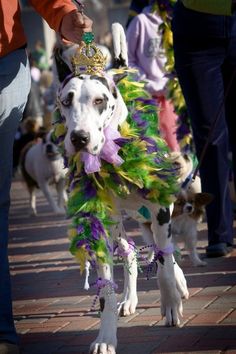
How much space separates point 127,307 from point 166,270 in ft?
1.68

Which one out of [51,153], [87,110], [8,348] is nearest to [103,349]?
[8,348]

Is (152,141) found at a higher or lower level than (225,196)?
higher

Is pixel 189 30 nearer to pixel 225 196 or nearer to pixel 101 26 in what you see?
pixel 225 196

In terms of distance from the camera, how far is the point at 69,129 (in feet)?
15.9

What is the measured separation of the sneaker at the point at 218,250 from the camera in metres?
7.11

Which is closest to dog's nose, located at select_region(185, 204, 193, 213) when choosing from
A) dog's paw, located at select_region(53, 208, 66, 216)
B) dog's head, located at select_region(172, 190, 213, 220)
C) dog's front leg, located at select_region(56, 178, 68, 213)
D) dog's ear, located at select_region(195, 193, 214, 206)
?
dog's head, located at select_region(172, 190, 213, 220)

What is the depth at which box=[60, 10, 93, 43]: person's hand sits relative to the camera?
16.3 ft

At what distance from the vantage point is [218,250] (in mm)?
7113

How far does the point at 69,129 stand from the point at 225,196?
8.34 ft

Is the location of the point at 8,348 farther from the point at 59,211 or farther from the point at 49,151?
the point at 49,151

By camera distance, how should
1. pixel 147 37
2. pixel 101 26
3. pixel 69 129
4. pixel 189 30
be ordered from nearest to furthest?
pixel 69 129
pixel 189 30
pixel 147 37
pixel 101 26

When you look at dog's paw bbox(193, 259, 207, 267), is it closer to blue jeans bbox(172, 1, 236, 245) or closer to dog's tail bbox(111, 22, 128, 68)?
blue jeans bbox(172, 1, 236, 245)

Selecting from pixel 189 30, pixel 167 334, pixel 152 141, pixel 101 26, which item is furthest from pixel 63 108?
pixel 101 26

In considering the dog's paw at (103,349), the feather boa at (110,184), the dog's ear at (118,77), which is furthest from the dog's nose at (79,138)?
the dog's paw at (103,349)
